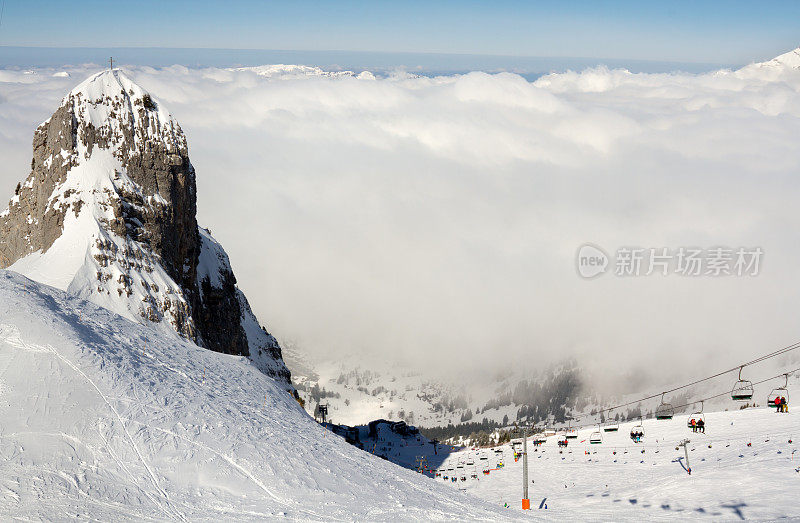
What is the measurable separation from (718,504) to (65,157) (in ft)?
289

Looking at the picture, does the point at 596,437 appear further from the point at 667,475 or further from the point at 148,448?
the point at 148,448

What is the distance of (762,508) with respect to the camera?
33.3 meters

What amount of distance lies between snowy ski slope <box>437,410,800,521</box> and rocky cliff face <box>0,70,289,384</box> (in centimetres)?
4730

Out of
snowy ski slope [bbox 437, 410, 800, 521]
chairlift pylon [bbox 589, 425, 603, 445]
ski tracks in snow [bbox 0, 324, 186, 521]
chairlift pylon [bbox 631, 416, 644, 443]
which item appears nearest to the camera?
ski tracks in snow [bbox 0, 324, 186, 521]

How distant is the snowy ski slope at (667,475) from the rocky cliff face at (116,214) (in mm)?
47305

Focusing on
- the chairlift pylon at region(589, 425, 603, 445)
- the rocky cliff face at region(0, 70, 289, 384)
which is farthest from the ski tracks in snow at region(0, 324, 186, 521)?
the chairlift pylon at region(589, 425, 603, 445)

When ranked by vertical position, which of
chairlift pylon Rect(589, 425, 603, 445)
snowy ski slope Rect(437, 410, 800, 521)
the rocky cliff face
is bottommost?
snowy ski slope Rect(437, 410, 800, 521)

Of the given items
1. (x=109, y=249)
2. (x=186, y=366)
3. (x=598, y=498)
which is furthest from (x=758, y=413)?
(x=109, y=249)

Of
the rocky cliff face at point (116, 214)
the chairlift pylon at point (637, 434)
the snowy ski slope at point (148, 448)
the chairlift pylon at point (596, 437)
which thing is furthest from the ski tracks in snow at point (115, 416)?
the chairlift pylon at point (596, 437)

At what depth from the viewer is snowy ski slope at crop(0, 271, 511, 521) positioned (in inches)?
916

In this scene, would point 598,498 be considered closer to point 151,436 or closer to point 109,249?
point 151,436

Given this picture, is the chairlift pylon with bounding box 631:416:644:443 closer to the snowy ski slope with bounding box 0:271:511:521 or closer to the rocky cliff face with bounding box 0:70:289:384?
the snowy ski slope with bounding box 0:271:511:521

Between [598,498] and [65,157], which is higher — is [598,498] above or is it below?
below

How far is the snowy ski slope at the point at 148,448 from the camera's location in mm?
23266
